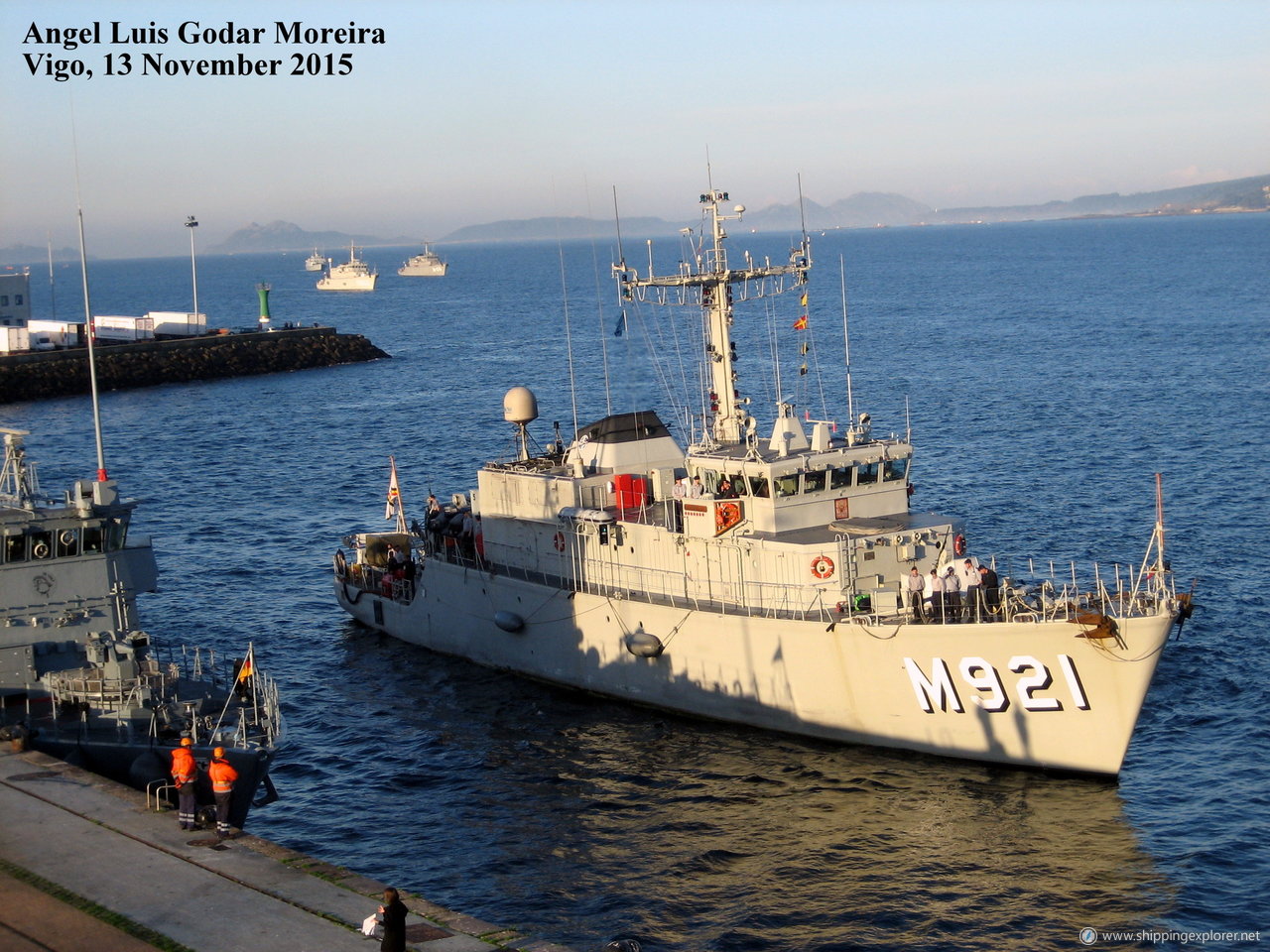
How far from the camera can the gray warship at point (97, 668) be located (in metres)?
23.9

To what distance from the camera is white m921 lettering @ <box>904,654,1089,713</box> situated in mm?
25656

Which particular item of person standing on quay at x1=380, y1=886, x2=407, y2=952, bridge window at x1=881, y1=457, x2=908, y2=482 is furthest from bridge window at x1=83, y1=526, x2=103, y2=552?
bridge window at x1=881, y1=457, x2=908, y2=482

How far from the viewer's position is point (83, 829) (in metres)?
19.6

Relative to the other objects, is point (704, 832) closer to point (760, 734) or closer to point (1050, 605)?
point (760, 734)

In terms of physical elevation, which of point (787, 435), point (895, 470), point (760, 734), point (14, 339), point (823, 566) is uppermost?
point (14, 339)

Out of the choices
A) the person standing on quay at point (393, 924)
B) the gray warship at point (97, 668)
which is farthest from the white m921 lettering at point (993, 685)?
the person standing on quay at point (393, 924)

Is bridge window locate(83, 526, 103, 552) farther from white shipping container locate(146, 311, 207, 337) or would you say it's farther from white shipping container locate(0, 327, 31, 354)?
white shipping container locate(146, 311, 207, 337)

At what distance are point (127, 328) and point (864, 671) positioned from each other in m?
93.0

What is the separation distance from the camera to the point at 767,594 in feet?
97.2

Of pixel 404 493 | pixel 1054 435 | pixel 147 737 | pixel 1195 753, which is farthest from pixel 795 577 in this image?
pixel 1054 435

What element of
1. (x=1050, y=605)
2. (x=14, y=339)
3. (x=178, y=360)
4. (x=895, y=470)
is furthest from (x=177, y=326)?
(x=1050, y=605)

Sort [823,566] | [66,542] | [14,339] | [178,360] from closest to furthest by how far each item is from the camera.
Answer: [66,542]
[823,566]
[14,339]
[178,360]

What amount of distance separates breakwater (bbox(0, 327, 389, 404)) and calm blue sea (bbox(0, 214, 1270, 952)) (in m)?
10.5

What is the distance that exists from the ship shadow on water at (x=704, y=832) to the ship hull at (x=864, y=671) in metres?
0.54
